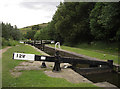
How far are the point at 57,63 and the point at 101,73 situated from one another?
3708 millimetres

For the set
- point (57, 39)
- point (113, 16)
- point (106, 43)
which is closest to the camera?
point (113, 16)

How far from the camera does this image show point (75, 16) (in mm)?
32062

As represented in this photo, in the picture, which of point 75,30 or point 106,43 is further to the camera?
point 75,30

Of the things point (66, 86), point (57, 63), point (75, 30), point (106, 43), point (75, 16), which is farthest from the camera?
point (75, 16)

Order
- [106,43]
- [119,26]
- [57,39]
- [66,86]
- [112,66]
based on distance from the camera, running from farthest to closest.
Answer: [57,39]
[106,43]
[119,26]
[112,66]
[66,86]

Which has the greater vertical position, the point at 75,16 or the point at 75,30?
the point at 75,16

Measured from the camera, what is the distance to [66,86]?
14.5 feet

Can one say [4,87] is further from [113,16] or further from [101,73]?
[113,16]

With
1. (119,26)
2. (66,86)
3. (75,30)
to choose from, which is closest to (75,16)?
(75,30)

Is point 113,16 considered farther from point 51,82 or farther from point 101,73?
point 51,82

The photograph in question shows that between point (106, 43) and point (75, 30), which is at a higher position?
point (75, 30)

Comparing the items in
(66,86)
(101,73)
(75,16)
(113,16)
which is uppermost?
(75,16)

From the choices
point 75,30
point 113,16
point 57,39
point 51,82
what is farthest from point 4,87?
point 57,39

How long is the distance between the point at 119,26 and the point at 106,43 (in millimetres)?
5989
